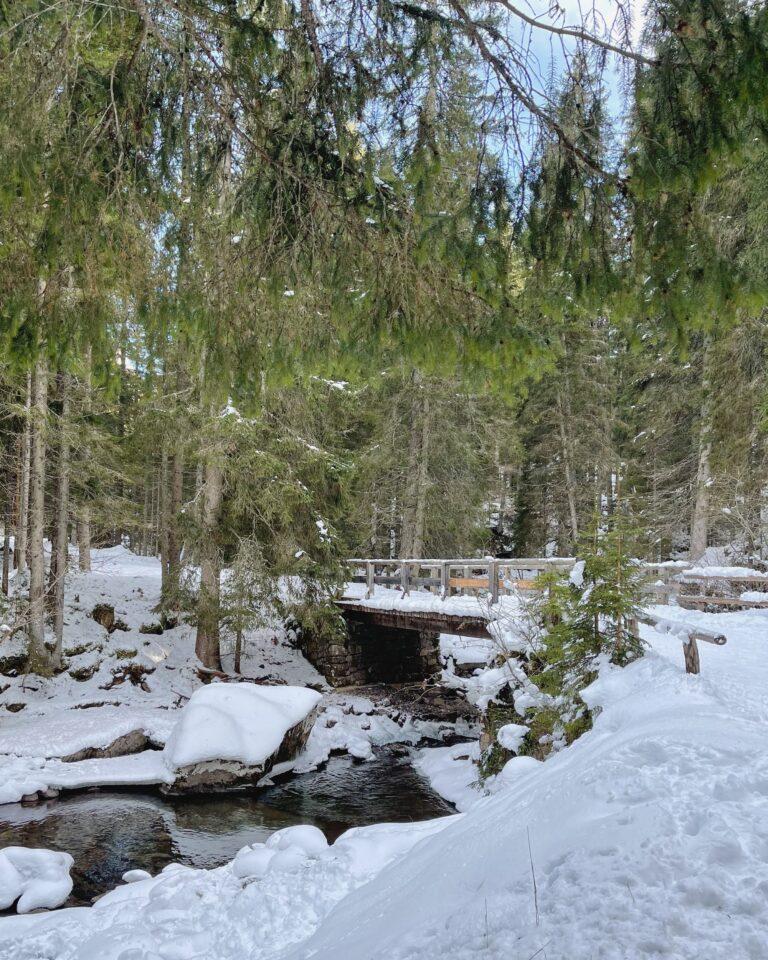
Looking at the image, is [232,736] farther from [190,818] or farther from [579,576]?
[579,576]

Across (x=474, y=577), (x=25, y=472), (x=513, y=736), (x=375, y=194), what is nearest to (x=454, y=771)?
(x=513, y=736)

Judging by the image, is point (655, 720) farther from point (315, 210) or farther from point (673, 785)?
point (315, 210)

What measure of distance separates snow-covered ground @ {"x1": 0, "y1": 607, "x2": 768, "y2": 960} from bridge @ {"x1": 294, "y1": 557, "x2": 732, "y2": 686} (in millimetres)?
4264

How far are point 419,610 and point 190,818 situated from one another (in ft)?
20.4

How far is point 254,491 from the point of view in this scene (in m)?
13.6

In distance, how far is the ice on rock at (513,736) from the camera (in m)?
7.83

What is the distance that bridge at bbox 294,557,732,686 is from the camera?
38.7 feet

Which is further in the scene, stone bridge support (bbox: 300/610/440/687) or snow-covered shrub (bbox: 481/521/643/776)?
stone bridge support (bbox: 300/610/440/687)

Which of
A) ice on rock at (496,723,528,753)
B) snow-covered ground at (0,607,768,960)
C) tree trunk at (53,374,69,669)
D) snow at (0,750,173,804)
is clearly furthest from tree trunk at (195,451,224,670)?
snow-covered ground at (0,607,768,960)

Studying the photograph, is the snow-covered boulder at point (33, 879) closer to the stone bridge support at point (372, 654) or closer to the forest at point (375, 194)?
the forest at point (375, 194)

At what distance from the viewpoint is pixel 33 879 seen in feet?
19.8

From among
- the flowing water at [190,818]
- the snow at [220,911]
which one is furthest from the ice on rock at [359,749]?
the snow at [220,911]

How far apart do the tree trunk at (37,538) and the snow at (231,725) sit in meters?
3.89

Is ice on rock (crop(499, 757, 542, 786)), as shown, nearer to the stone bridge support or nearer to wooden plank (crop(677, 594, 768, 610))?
wooden plank (crop(677, 594, 768, 610))
